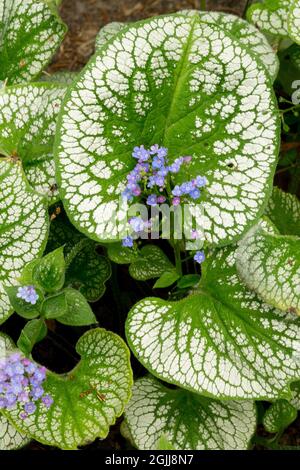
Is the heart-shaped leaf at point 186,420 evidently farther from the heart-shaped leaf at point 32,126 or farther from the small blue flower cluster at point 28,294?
the heart-shaped leaf at point 32,126

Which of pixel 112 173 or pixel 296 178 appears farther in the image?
pixel 296 178

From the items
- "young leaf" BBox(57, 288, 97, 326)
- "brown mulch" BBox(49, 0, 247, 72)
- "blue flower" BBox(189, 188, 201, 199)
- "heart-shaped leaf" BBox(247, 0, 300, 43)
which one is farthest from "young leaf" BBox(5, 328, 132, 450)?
"brown mulch" BBox(49, 0, 247, 72)

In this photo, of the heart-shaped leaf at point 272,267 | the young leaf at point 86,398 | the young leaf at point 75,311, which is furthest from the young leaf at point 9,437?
the heart-shaped leaf at point 272,267

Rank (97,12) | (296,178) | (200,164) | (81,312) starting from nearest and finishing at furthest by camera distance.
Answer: (81,312)
(200,164)
(296,178)
(97,12)

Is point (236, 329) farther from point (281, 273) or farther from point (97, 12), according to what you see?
point (97, 12)

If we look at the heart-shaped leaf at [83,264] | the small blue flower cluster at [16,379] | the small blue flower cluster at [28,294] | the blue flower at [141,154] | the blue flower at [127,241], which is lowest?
the small blue flower cluster at [16,379]

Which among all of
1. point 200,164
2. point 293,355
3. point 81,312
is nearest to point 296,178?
point 200,164

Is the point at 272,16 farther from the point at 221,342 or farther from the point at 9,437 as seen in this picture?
the point at 9,437
